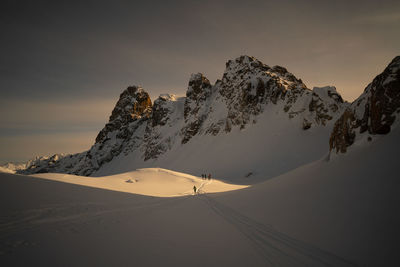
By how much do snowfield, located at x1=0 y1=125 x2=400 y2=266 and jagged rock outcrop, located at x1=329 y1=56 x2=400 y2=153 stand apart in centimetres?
77

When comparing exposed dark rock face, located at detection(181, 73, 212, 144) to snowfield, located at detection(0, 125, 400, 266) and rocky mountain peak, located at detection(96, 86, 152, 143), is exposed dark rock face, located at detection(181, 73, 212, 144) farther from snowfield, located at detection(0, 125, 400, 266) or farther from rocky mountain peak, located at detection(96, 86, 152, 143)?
→ snowfield, located at detection(0, 125, 400, 266)

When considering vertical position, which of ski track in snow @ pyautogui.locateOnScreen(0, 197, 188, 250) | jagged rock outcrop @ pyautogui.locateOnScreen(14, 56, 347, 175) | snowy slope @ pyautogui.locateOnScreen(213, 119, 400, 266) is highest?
jagged rock outcrop @ pyautogui.locateOnScreen(14, 56, 347, 175)

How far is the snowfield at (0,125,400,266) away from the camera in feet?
12.0

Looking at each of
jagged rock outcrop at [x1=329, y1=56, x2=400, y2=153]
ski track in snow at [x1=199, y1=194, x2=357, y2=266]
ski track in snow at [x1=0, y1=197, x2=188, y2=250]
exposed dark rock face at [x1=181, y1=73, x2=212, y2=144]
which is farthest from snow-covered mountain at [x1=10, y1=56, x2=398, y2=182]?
ski track in snow at [x1=0, y1=197, x2=188, y2=250]

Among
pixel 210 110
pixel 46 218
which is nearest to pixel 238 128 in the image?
pixel 210 110

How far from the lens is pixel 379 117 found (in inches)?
273

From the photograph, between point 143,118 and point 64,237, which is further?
point 143,118

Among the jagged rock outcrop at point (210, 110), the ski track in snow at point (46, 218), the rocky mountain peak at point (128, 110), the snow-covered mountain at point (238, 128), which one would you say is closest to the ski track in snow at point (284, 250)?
the ski track in snow at point (46, 218)

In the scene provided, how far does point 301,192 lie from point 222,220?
395 centimetres

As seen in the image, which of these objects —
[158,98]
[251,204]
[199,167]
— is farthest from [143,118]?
[251,204]

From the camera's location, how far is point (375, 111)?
7.23 meters

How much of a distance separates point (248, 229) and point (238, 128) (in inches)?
1895

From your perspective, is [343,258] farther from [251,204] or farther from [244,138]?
[244,138]

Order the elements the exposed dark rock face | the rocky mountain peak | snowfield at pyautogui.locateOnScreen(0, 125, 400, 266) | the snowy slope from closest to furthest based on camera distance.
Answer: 1. snowfield at pyautogui.locateOnScreen(0, 125, 400, 266)
2. the snowy slope
3. the exposed dark rock face
4. the rocky mountain peak
